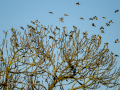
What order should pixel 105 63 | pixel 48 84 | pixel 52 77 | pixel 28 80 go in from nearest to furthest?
pixel 28 80
pixel 48 84
pixel 52 77
pixel 105 63

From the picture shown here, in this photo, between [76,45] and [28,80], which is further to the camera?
[76,45]

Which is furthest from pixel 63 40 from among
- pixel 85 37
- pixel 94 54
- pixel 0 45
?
pixel 0 45

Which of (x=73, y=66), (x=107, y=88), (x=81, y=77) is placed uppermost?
(x=73, y=66)

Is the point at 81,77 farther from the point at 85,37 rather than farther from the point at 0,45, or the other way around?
the point at 0,45

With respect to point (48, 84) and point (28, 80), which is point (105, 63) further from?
point (28, 80)

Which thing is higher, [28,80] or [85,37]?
[85,37]

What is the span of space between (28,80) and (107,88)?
482cm

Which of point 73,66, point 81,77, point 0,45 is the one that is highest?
point 0,45

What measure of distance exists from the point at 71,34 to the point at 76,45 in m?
0.73

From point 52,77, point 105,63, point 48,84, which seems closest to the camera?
point 48,84

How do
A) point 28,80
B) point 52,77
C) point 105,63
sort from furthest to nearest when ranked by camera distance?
point 105,63
point 52,77
point 28,80

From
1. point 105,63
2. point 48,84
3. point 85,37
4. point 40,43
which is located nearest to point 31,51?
point 40,43

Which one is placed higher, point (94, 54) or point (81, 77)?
point (94, 54)

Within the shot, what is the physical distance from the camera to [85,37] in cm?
1005
